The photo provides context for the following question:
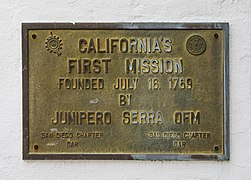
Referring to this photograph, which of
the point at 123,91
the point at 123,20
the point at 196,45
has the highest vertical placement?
the point at 123,20

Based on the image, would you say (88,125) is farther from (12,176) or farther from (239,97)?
(239,97)

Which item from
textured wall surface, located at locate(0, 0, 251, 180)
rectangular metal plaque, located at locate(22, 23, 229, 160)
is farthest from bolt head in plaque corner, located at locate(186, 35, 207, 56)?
textured wall surface, located at locate(0, 0, 251, 180)

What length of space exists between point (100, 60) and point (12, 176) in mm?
838

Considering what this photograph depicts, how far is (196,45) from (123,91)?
492 mm

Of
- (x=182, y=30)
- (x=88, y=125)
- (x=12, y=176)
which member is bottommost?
(x=12, y=176)

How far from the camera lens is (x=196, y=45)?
247cm

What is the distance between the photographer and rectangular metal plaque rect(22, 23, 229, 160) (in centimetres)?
246

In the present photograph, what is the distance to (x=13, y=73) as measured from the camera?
98.3 inches

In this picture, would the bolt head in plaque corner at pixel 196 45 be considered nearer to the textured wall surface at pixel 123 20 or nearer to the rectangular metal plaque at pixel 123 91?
the rectangular metal plaque at pixel 123 91

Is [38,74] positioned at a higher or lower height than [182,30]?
lower

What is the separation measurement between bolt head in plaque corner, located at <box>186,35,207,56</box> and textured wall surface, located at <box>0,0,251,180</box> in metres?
0.11

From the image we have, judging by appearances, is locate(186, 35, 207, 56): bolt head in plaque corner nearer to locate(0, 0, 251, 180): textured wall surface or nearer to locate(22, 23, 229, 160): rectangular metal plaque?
locate(22, 23, 229, 160): rectangular metal plaque

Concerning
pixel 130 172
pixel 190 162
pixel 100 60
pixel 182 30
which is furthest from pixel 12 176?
pixel 182 30

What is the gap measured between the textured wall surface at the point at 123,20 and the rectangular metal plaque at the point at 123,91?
0.17ft
